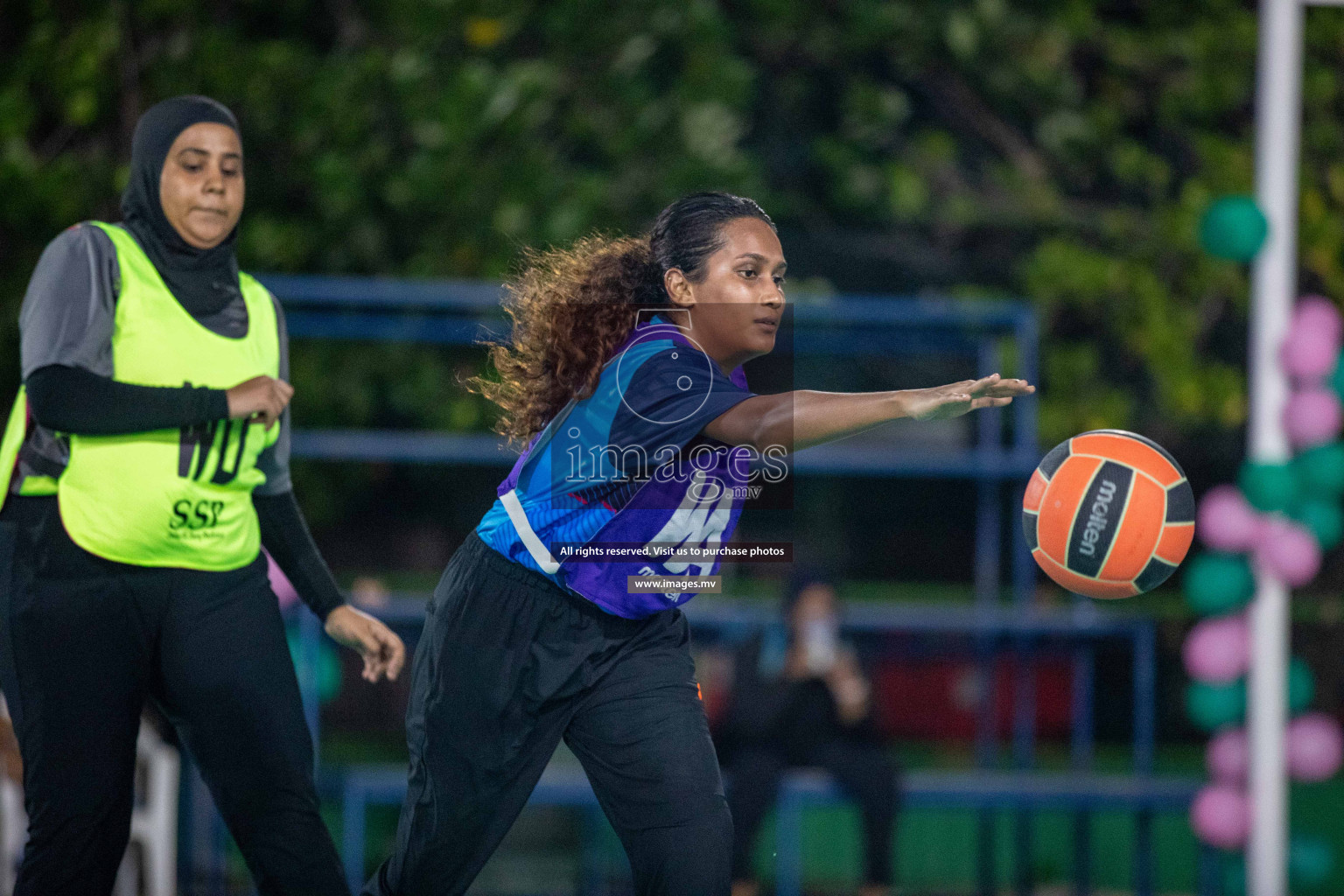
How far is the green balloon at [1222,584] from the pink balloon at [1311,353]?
79 centimetres

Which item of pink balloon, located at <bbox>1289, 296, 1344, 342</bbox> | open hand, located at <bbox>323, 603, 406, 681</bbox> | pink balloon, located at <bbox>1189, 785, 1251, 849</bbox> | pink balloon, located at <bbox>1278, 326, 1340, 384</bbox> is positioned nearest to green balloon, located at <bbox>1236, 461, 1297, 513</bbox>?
pink balloon, located at <bbox>1278, 326, 1340, 384</bbox>

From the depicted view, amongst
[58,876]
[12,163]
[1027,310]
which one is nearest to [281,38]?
[12,163]

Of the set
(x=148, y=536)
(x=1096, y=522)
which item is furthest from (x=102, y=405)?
(x=1096, y=522)

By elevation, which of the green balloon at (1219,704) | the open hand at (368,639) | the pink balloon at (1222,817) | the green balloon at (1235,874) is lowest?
the green balloon at (1235,874)

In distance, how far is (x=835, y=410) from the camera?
2156 millimetres

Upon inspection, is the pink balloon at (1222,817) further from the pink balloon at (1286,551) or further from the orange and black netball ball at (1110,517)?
the orange and black netball ball at (1110,517)

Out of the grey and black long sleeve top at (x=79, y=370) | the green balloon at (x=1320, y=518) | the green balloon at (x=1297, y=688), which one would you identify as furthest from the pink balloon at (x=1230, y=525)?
the grey and black long sleeve top at (x=79, y=370)

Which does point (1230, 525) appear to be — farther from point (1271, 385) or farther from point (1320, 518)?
point (1271, 385)

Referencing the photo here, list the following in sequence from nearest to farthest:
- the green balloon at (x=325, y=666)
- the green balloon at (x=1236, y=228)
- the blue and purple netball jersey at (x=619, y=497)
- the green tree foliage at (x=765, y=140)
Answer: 1. the blue and purple netball jersey at (x=619, y=497)
2. the green balloon at (x=1236, y=228)
3. the green balloon at (x=325, y=666)
4. the green tree foliage at (x=765, y=140)

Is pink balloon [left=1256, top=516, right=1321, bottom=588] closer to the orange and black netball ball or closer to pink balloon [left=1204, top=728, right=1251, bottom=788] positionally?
pink balloon [left=1204, top=728, right=1251, bottom=788]

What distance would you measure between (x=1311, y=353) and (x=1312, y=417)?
0.27 metres

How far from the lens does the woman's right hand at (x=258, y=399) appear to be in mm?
2514

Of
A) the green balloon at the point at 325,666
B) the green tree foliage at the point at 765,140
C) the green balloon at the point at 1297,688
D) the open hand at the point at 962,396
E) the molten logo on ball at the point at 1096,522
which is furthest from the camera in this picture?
the green tree foliage at the point at 765,140

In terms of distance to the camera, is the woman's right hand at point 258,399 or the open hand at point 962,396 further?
the woman's right hand at point 258,399
